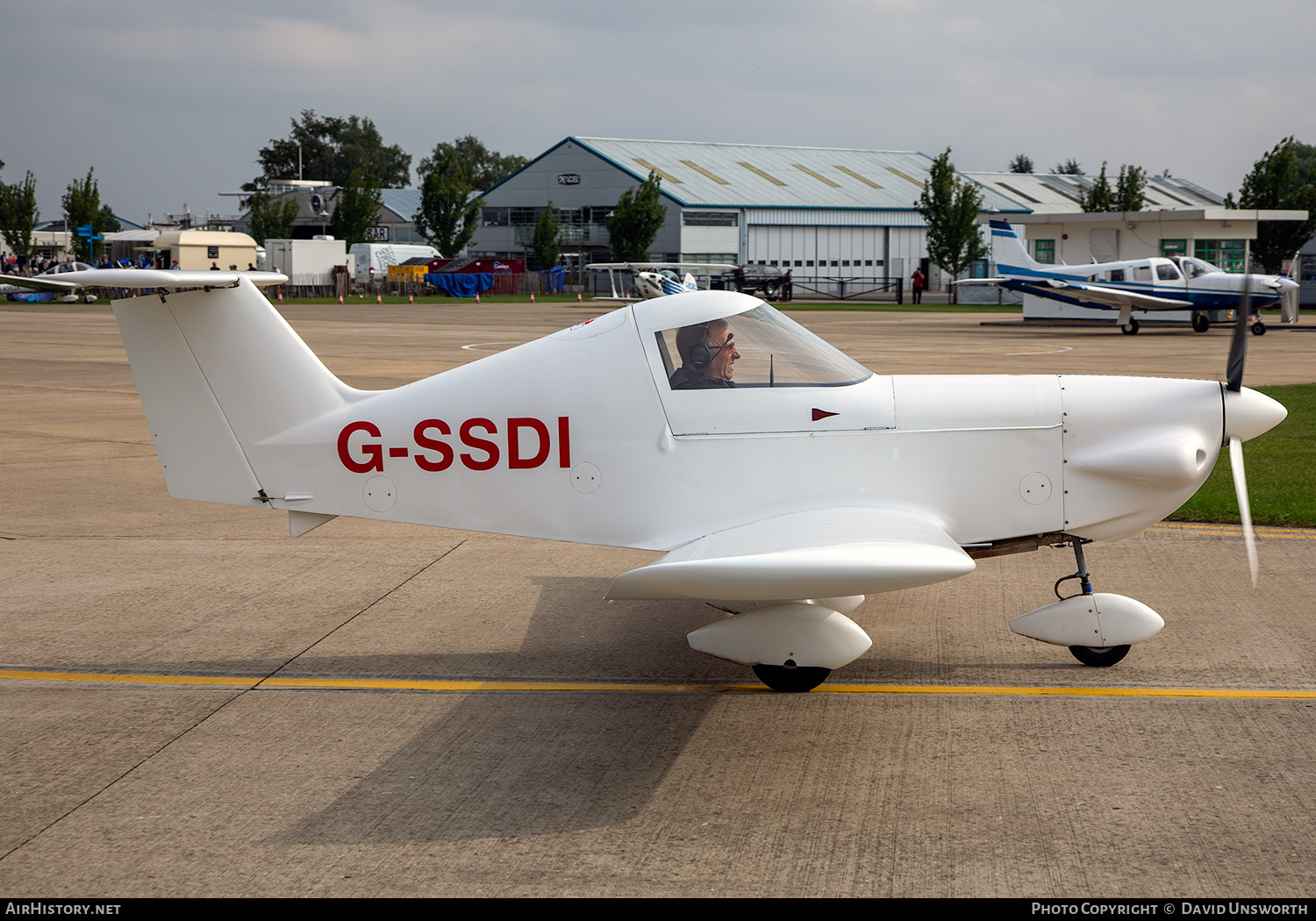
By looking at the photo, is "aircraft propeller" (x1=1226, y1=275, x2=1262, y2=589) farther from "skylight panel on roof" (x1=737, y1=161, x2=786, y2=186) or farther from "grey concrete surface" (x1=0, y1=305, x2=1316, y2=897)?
"skylight panel on roof" (x1=737, y1=161, x2=786, y2=186)

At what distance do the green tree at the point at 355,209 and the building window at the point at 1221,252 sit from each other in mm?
54593

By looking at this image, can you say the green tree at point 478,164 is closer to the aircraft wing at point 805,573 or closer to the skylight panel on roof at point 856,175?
the skylight panel on roof at point 856,175

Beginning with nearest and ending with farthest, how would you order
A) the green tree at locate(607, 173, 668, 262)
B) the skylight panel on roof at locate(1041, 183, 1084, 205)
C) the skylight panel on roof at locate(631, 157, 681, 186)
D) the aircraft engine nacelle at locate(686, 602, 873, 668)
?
the aircraft engine nacelle at locate(686, 602, 873, 668) → the green tree at locate(607, 173, 668, 262) → the skylight panel on roof at locate(631, 157, 681, 186) → the skylight panel on roof at locate(1041, 183, 1084, 205)

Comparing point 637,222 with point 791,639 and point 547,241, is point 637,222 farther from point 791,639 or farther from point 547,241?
point 791,639

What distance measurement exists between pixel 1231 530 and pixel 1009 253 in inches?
1307

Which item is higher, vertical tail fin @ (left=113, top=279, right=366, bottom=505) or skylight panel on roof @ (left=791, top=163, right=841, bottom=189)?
skylight panel on roof @ (left=791, top=163, right=841, bottom=189)

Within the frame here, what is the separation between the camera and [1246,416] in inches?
225

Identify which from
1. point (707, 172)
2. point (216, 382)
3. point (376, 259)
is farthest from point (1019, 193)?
point (216, 382)

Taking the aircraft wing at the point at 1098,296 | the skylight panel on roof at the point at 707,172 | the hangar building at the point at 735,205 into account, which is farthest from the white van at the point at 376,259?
the aircraft wing at the point at 1098,296

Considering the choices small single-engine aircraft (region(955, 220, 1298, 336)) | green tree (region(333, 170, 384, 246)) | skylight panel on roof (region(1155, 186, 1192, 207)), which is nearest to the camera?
small single-engine aircraft (region(955, 220, 1298, 336))

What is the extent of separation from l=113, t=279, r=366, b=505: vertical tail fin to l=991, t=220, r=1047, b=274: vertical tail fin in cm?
3689

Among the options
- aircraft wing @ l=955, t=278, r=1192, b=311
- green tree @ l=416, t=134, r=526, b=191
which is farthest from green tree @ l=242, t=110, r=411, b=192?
aircraft wing @ l=955, t=278, r=1192, b=311

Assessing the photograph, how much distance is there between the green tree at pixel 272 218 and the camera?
256ft

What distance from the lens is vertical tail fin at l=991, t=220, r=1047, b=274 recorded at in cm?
3988
